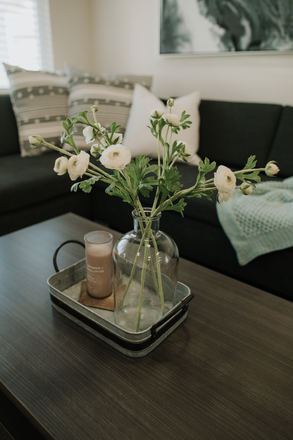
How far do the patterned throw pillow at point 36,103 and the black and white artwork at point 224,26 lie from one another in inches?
35.4

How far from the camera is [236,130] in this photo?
6.27 ft

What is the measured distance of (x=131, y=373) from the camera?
0.60 meters

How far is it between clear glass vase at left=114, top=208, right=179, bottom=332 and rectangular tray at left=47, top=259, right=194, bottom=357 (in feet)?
0.10

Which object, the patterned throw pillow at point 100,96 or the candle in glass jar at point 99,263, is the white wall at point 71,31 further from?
the candle in glass jar at point 99,263

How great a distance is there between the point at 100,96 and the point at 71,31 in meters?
1.09

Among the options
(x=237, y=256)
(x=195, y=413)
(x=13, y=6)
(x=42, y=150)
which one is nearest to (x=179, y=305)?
(x=195, y=413)

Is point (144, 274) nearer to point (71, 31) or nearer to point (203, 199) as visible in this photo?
point (203, 199)

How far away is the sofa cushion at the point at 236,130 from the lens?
6.03ft

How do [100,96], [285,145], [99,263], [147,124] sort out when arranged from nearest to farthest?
[99,263] < [285,145] < [147,124] < [100,96]

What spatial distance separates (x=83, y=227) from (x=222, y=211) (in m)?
0.61

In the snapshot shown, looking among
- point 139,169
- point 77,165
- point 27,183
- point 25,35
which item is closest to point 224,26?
point 25,35

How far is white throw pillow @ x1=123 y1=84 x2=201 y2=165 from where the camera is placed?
1.92 m

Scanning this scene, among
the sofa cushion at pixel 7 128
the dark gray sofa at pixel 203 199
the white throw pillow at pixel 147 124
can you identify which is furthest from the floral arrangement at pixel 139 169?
the sofa cushion at pixel 7 128

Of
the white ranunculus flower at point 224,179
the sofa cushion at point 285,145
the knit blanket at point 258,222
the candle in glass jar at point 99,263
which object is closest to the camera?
the white ranunculus flower at point 224,179
